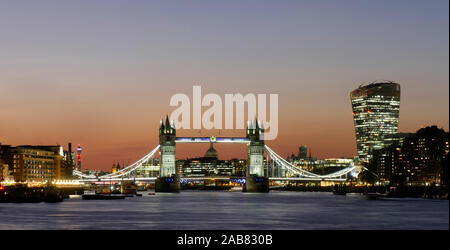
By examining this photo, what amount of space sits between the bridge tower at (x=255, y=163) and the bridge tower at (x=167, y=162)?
47.2 feet

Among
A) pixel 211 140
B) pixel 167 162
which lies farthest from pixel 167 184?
pixel 211 140

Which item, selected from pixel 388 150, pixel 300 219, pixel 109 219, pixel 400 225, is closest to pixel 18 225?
pixel 109 219

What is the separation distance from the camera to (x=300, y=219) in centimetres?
4909

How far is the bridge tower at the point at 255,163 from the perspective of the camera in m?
137

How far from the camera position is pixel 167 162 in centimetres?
14188

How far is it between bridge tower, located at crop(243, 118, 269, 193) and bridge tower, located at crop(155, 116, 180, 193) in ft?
47.2

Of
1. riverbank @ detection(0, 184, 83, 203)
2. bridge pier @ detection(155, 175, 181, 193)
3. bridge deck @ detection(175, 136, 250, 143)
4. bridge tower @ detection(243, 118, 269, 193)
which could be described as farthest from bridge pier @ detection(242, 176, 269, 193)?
riverbank @ detection(0, 184, 83, 203)

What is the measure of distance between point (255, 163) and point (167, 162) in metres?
17.8

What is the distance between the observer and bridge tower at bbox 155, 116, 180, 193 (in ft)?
452

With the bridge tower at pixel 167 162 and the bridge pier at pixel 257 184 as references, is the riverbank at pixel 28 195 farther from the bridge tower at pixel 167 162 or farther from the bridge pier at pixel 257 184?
the bridge pier at pixel 257 184

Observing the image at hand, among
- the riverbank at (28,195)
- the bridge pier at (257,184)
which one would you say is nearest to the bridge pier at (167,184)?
the bridge pier at (257,184)

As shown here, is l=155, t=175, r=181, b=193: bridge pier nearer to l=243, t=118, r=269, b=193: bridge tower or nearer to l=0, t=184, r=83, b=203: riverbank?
l=243, t=118, r=269, b=193: bridge tower
